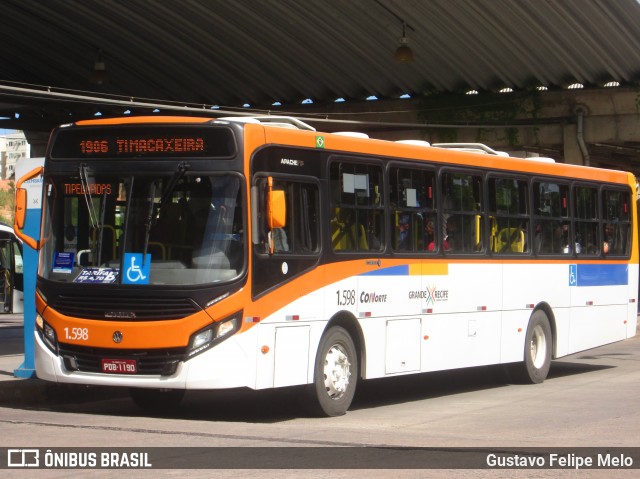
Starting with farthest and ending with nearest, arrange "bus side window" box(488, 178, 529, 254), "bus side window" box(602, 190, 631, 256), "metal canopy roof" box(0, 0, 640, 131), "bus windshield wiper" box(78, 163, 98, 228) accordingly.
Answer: "metal canopy roof" box(0, 0, 640, 131)
"bus side window" box(602, 190, 631, 256)
"bus side window" box(488, 178, 529, 254)
"bus windshield wiper" box(78, 163, 98, 228)

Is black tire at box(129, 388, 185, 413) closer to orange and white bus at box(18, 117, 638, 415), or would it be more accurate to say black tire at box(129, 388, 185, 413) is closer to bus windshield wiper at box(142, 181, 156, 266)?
orange and white bus at box(18, 117, 638, 415)

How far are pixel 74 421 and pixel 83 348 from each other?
0.72 m

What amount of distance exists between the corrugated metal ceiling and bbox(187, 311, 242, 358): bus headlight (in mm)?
Answer: 20393

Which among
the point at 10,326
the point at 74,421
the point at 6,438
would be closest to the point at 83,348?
the point at 74,421

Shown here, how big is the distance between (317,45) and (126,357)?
24.8 m

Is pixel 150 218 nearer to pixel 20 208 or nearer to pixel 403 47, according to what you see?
pixel 20 208

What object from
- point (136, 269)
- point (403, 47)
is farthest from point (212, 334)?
point (403, 47)

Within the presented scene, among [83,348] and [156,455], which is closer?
[156,455]

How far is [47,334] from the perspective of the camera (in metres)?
12.7

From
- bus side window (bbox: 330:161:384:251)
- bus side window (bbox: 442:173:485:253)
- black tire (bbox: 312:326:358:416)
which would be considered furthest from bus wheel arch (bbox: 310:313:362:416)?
bus side window (bbox: 442:173:485:253)

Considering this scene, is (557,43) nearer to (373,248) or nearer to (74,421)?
(373,248)

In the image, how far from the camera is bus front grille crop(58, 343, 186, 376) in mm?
11992

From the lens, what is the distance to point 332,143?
13625 mm

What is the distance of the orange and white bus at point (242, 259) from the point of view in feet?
39.6
